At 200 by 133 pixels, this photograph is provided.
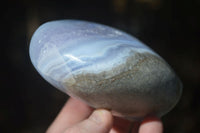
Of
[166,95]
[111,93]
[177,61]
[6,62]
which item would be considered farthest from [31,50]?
[177,61]

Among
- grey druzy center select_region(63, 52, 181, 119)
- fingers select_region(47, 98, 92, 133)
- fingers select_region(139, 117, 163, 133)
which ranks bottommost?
fingers select_region(47, 98, 92, 133)

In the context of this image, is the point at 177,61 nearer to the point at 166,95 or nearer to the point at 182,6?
the point at 182,6

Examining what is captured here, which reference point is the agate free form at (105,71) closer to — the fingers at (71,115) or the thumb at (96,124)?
the thumb at (96,124)

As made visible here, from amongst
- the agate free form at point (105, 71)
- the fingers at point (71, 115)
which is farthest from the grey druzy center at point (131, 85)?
the fingers at point (71, 115)

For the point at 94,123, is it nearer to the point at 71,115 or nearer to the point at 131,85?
the point at 131,85

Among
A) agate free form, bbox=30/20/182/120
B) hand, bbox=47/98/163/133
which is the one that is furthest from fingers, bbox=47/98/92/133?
agate free form, bbox=30/20/182/120

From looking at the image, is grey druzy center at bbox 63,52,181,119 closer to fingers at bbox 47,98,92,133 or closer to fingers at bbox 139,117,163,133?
fingers at bbox 139,117,163,133

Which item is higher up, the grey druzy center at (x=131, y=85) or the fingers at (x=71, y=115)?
the grey druzy center at (x=131, y=85)

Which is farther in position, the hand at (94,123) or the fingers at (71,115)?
the fingers at (71,115)
